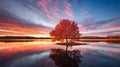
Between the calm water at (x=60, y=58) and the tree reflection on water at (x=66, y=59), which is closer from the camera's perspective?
the tree reflection on water at (x=66, y=59)

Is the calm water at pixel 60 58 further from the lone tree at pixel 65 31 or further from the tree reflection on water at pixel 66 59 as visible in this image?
the lone tree at pixel 65 31

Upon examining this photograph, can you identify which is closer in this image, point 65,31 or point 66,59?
point 66,59

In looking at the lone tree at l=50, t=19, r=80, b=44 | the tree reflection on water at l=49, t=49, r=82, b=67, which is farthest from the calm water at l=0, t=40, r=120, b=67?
the lone tree at l=50, t=19, r=80, b=44

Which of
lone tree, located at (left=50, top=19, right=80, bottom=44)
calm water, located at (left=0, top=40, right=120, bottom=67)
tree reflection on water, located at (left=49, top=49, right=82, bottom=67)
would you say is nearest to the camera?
tree reflection on water, located at (left=49, top=49, right=82, bottom=67)

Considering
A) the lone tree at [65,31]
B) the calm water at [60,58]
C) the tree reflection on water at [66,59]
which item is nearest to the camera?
the tree reflection on water at [66,59]

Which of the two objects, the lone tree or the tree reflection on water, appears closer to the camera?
the tree reflection on water

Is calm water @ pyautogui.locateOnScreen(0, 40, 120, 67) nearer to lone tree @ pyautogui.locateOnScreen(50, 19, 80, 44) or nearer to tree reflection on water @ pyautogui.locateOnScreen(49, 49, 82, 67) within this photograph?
tree reflection on water @ pyautogui.locateOnScreen(49, 49, 82, 67)

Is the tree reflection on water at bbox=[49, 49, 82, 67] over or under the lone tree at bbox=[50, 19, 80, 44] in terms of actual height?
under

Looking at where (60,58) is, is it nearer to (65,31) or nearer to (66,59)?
(66,59)

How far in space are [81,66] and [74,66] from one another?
1075mm

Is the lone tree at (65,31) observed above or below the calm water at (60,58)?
above

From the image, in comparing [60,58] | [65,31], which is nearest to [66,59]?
[60,58]

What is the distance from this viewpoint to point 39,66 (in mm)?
20297

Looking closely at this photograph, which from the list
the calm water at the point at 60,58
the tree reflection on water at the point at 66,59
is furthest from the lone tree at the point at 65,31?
the tree reflection on water at the point at 66,59
